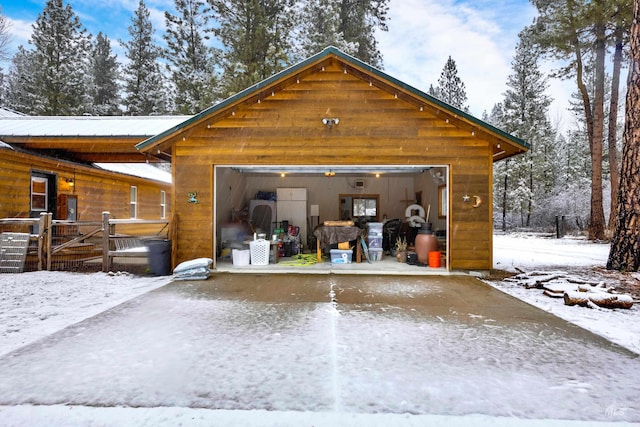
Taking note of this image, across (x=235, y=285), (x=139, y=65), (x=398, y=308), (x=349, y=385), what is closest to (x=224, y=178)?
(x=235, y=285)

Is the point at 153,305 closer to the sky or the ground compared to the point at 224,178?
closer to the ground

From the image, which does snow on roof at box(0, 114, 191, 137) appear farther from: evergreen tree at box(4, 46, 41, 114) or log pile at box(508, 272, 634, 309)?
evergreen tree at box(4, 46, 41, 114)

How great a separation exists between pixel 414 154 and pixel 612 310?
172 inches

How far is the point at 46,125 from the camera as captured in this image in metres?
10.3

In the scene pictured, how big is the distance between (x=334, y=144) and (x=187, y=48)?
1739 centimetres

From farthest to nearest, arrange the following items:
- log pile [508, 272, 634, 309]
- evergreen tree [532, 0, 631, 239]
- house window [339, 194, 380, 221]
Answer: evergreen tree [532, 0, 631, 239], house window [339, 194, 380, 221], log pile [508, 272, 634, 309]

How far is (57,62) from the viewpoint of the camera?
20500 mm

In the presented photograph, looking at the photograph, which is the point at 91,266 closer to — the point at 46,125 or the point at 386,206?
the point at 46,125

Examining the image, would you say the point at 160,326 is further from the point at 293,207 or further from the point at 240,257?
the point at 293,207

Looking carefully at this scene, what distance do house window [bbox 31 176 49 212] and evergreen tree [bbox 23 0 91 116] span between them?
13.3 metres

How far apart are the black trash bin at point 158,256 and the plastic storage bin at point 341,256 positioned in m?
3.74

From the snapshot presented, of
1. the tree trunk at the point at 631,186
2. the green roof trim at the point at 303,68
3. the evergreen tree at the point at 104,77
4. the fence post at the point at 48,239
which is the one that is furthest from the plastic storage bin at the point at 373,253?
the evergreen tree at the point at 104,77

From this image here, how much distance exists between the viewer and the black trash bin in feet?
24.0

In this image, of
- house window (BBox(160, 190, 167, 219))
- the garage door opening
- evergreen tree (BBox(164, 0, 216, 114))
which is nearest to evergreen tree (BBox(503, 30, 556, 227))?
the garage door opening
